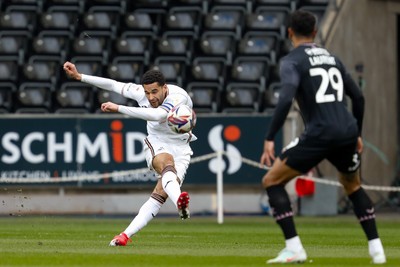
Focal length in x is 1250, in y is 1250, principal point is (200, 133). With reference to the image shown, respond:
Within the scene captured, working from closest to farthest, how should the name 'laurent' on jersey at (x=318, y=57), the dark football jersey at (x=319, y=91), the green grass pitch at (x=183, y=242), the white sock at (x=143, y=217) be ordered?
1. the dark football jersey at (x=319, y=91)
2. the name 'laurent' on jersey at (x=318, y=57)
3. the green grass pitch at (x=183, y=242)
4. the white sock at (x=143, y=217)

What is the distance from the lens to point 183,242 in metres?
15.5

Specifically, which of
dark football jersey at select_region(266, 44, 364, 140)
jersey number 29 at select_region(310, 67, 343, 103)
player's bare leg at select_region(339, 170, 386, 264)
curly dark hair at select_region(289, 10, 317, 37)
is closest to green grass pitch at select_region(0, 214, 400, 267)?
player's bare leg at select_region(339, 170, 386, 264)

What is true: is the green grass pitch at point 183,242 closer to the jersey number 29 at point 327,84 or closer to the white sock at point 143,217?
the white sock at point 143,217

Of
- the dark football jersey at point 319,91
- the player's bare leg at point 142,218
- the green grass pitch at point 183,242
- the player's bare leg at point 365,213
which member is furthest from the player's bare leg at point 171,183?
the dark football jersey at point 319,91

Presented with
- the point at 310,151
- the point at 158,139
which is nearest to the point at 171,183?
the point at 158,139

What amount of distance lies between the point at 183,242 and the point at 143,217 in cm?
105

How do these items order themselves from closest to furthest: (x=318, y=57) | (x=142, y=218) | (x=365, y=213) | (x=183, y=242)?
(x=318, y=57), (x=365, y=213), (x=142, y=218), (x=183, y=242)

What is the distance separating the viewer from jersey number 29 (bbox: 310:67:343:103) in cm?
1098

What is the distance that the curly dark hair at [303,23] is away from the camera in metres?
11.0

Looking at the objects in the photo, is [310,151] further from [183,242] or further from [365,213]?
[183,242]

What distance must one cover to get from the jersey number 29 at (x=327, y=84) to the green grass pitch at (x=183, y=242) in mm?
1501

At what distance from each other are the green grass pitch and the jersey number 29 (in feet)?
4.92

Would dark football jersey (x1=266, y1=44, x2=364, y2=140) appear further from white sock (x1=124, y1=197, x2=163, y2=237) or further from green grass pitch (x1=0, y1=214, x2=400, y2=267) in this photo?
white sock (x1=124, y1=197, x2=163, y2=237)

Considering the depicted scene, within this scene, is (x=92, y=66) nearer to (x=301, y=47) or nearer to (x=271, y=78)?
(x=271, y=78)
